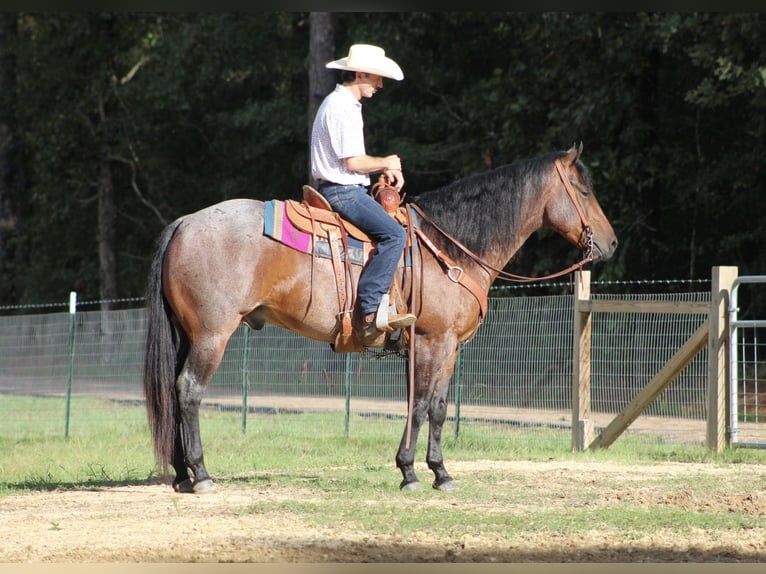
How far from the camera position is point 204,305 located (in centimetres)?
808

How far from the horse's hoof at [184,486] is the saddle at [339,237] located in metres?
1.44

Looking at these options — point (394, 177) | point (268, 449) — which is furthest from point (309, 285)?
point (268, 449)

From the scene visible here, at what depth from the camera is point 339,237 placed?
27.5ft

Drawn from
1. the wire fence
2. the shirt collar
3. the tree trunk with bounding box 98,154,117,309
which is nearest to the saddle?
the shirt collar

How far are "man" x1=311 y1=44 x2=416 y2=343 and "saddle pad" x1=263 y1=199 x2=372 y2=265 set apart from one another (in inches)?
5.0

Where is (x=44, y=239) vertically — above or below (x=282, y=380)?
above

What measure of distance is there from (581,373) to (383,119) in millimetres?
15039

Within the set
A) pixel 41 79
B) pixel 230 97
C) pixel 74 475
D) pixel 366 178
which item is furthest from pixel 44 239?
pixel 366 178

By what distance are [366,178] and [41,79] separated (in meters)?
25.7

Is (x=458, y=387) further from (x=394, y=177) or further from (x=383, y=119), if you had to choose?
(x=383, y=119)

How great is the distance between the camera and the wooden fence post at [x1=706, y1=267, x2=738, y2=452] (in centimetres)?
1120

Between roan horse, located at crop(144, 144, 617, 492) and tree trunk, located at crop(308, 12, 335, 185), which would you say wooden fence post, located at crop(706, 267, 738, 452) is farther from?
tree trunk, located at crop(308, 12, 335, 185)

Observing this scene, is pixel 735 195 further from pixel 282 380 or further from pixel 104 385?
pixel 104 385

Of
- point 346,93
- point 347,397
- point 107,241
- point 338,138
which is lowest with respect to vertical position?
point 347,397
